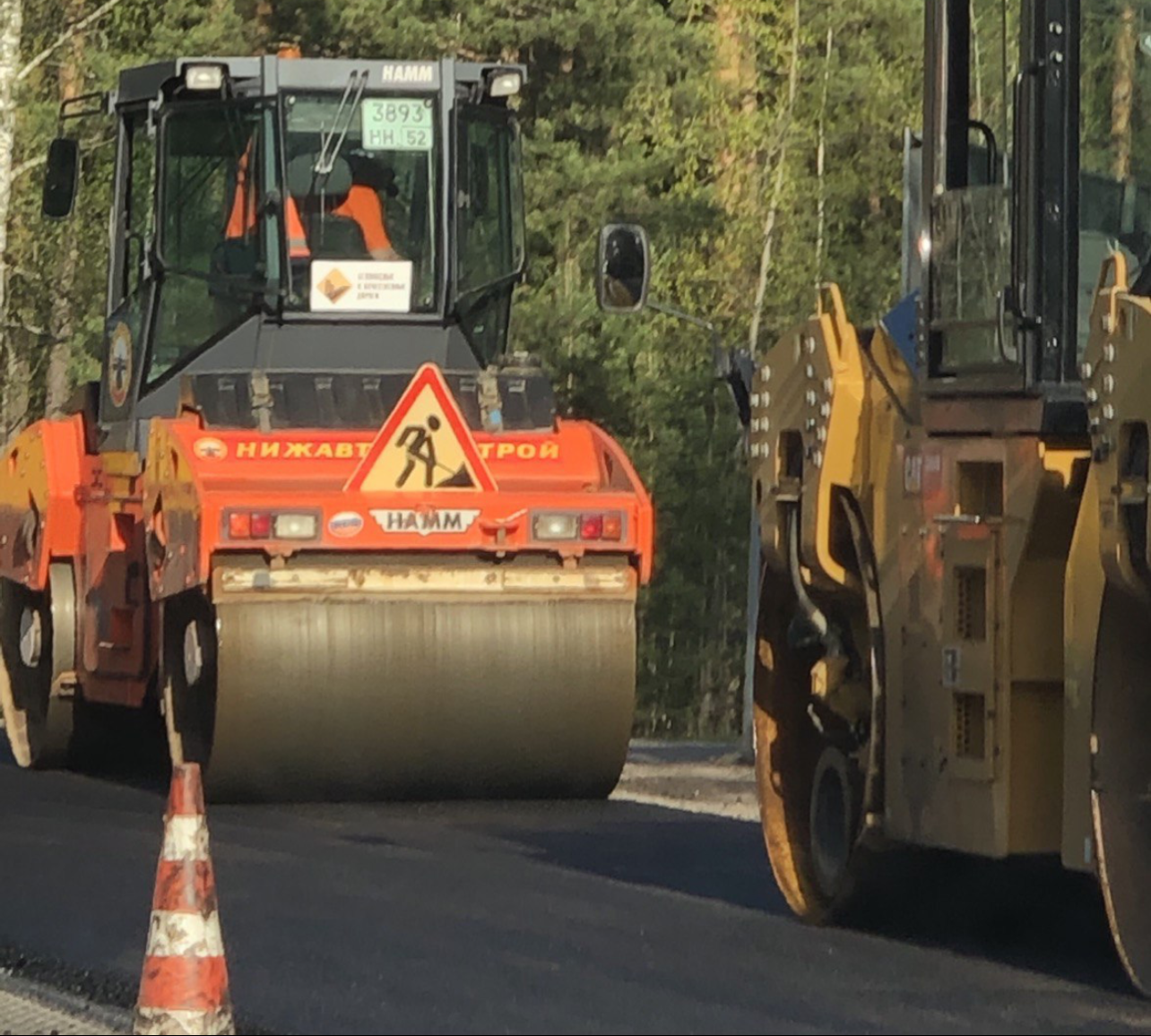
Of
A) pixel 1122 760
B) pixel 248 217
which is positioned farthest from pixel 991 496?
pixel 248 217

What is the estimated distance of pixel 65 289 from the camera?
127ft

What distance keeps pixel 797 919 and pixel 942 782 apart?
122 centimetres

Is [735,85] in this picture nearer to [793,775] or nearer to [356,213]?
[356,213]

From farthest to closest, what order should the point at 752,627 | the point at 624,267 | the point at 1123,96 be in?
1. the point at 752,627
2. the point at 624,267
3. the point at 1123,96

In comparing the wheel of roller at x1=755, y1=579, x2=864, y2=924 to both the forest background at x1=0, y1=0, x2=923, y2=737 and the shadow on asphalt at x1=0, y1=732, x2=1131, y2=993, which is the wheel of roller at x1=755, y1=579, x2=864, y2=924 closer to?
the shadow on asphalt at x1=0, y1=732, x2=1131, y2=993

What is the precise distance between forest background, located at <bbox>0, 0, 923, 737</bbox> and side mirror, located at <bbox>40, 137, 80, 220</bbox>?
16.5 meters

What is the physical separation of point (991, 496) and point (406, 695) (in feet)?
17.4

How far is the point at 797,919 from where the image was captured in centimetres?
1024

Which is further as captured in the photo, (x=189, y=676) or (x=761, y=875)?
(x=189, y=676)

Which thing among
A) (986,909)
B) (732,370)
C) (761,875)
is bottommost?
(761,875)

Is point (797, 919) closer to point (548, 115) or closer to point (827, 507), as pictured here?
point (827, 507)

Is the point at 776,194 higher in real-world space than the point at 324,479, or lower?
higher

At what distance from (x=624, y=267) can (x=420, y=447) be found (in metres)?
1.77

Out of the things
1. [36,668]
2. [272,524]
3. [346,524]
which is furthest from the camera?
[36,668]
